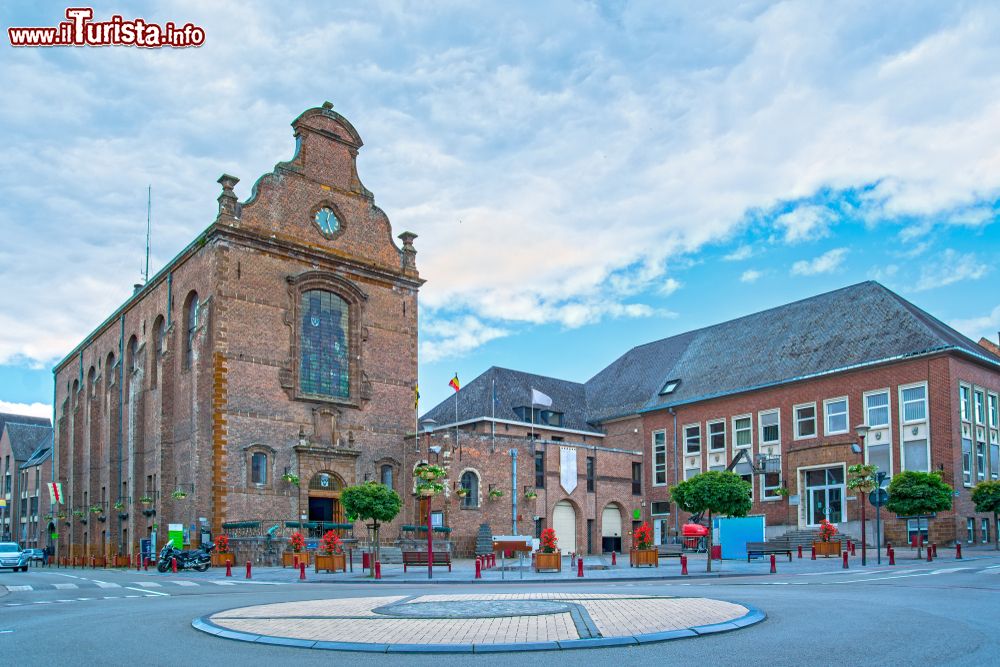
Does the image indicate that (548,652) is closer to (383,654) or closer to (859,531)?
(383,654)

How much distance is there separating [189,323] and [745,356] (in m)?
30.8

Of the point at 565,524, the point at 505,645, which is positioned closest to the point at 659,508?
the point at 565,524

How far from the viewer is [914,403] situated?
145 feet

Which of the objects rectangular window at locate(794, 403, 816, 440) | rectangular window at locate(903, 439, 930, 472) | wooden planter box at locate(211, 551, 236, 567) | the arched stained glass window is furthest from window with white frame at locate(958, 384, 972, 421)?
wooden planter box at locate(211, 551, 236, 567)

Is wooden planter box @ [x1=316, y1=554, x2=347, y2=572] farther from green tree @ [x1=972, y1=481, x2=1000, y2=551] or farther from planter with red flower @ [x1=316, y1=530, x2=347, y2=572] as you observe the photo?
green tree @ [x1=972, y1=481, x2=1000, y2=551]

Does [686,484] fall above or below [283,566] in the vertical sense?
above

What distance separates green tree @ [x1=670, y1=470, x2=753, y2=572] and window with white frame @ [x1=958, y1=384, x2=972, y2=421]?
14.4 metres

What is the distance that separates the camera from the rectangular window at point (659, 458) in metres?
56.3

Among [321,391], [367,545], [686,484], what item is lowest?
[367,545]

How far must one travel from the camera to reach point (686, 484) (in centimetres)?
3578

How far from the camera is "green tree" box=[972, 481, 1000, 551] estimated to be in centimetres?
3859

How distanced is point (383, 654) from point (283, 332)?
36381 millimetres

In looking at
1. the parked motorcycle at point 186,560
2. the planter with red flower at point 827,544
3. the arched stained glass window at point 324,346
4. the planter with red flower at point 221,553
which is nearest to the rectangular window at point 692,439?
the planter with red flower at point 827,544

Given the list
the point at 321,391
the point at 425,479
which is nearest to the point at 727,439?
the point at 321,391
